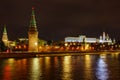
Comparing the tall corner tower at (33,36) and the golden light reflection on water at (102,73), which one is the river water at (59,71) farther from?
the tall corner tower at (33,36)

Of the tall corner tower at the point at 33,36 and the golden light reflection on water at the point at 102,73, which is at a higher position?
the tall corner tower at the point at 33,36

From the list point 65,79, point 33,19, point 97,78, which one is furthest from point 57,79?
point 33,19

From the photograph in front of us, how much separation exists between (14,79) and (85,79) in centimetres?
512

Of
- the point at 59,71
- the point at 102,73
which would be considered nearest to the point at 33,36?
the point at 59,71

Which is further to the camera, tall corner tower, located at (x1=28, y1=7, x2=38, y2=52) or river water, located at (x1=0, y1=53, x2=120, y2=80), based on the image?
tall corner tower, located at (x1=28, y1=7, x2=38, y2=52)

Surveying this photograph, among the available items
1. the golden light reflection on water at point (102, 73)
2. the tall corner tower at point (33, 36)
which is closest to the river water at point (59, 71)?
the golden light reflection on water at point (102, 73)

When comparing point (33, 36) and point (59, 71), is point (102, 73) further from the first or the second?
point (33, 36)

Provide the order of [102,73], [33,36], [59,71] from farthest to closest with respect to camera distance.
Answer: [33,36], [59,71], [102,73]

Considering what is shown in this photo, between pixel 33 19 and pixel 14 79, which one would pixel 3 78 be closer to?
pixel 14 79

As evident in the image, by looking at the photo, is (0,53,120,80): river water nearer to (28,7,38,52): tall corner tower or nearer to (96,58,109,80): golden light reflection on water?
(96,58,109,80): golden light reflection on water

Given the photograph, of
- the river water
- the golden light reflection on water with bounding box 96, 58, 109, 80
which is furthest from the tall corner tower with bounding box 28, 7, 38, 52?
the golden light reflection on water with bounding box 96, 58, 109, 80

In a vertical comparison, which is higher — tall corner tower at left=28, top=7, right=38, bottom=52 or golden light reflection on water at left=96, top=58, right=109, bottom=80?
tall corner tower at left=28, top=7, right=38, bottom=52

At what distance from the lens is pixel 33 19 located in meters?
106

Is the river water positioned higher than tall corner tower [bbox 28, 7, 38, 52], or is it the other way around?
tall corner tower [bbox 28, 7, 38, 52]
